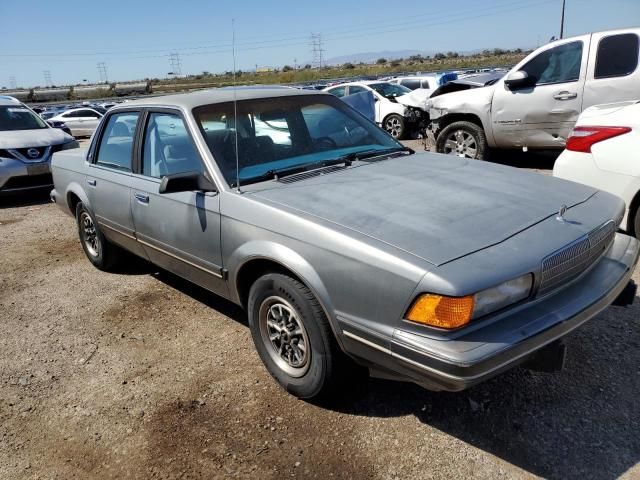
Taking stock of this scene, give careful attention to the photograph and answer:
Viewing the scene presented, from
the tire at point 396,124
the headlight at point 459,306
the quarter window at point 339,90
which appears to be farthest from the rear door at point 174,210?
the quarter window at point 339,90

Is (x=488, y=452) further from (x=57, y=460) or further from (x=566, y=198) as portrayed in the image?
(x=57, y=460)

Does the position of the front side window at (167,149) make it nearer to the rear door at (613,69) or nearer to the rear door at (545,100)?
the rear door at (545,100)

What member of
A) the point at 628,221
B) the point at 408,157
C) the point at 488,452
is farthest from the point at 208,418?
the point at 628,221

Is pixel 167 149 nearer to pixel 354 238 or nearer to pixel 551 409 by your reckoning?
pixel 354 238

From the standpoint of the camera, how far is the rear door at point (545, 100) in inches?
266

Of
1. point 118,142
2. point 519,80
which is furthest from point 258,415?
point 519,80

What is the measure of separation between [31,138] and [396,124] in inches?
323

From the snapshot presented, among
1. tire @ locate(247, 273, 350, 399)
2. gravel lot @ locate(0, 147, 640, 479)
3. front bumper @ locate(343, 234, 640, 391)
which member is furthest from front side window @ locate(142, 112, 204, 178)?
front bumper @ locate(343, 234, 640, 391)

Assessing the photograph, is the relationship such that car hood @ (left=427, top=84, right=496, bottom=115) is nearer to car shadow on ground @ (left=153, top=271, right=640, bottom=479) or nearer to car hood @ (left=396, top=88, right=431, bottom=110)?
car hood @ (left=396, top=88, right=431, bottom=110)

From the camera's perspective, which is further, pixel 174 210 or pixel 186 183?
pixel 174 210

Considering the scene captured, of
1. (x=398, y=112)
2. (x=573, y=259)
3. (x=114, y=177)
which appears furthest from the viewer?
(x=398, y=112)

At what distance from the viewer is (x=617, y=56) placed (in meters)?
6.49

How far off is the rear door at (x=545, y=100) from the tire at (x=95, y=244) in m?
5.61

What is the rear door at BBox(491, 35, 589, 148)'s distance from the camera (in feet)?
22.2
